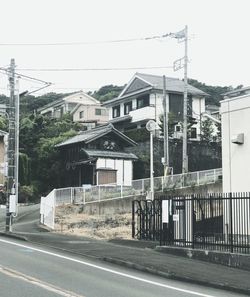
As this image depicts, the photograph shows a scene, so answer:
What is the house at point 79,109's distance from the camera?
8800 centimetres

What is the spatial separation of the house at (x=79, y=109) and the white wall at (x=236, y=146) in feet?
215

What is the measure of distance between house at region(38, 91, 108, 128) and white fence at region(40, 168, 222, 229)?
47144mm

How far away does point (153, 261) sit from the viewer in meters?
14.7

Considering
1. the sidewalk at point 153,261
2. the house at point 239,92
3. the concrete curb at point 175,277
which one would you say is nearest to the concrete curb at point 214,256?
the sidewalk at point 153,261

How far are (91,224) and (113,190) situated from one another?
8.73 metres

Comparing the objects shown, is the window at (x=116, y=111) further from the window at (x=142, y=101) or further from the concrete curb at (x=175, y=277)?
the concrete curb at (x=175, y=277)

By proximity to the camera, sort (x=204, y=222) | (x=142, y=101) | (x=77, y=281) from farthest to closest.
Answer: (x=142, y=101) → (x=204, y=222) → (x=77, y=281)

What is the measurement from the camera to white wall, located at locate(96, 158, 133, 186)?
50094 mm

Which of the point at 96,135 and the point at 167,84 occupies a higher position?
the point at 167,84

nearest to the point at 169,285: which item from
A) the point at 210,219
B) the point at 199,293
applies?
the point at 199,293

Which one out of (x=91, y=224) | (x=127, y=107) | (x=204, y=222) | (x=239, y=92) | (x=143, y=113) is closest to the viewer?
(x=204, y=222)

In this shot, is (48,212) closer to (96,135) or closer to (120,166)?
(120,166)

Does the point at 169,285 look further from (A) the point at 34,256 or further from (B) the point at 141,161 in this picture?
(B) the point at 141,161

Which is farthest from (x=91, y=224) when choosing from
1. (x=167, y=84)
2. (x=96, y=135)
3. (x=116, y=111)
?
(x=116, y=111)
